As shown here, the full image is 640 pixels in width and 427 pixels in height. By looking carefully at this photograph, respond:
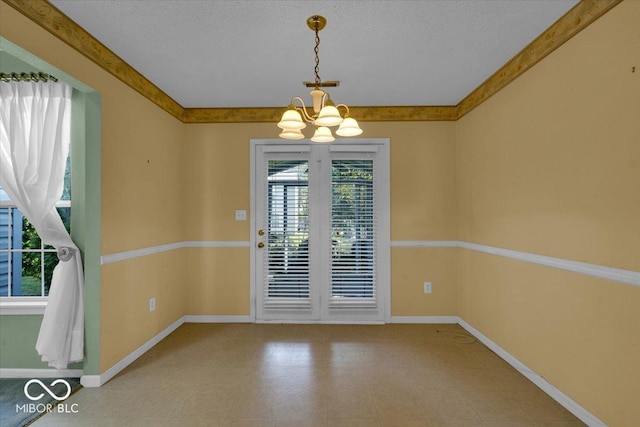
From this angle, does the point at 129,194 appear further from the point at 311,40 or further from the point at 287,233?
the point at 311,40

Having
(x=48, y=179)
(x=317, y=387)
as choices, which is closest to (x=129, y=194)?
(x=48, y=179)

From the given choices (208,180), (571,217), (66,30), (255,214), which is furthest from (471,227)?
(66,30)

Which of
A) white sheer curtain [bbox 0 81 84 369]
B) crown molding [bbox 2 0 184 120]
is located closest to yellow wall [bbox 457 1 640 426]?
crown molding [bbox 2 0 184 120]

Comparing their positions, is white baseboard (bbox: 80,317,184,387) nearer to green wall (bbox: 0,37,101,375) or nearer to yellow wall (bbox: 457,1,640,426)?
green wall (bbox: 0,37,101,375)

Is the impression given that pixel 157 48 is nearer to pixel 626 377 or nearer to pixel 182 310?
pixel 182 310

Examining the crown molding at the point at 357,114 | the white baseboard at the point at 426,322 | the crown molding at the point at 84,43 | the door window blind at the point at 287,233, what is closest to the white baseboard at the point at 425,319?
the white baseboard at the point at 426,322

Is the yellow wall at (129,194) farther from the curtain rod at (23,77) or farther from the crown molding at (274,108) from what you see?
the curtain rod at (23,77)

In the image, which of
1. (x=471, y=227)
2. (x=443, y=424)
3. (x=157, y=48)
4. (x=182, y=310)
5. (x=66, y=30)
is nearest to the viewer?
(x=443, y=424)

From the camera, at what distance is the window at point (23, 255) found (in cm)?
253

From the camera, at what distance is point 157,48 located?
2.41 m

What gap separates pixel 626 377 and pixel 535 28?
2.20 metres

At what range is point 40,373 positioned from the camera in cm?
247

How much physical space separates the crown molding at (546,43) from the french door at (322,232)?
1.19 m

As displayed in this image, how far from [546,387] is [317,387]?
5.37 feet
